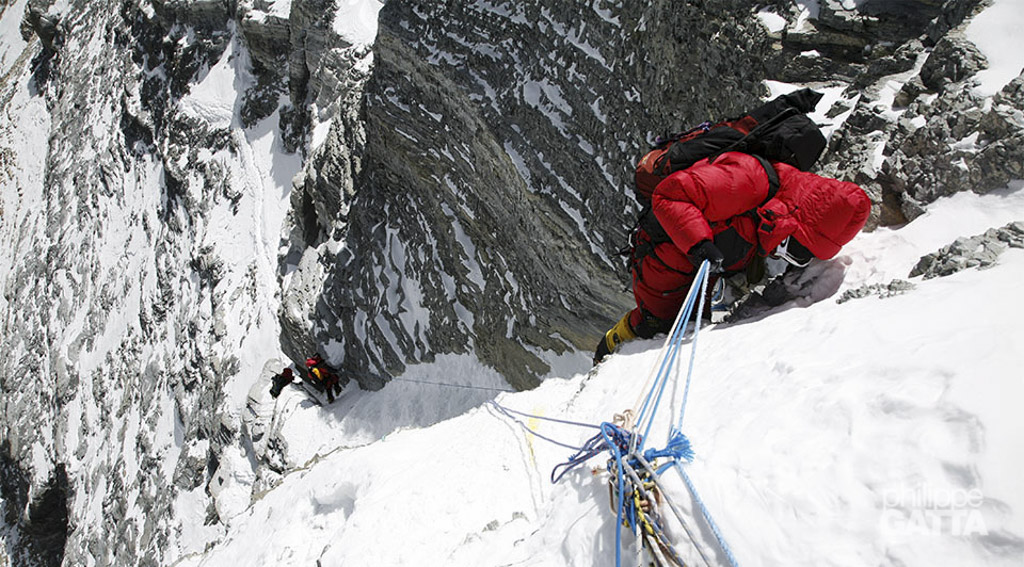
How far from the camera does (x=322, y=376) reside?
1525 centimetres

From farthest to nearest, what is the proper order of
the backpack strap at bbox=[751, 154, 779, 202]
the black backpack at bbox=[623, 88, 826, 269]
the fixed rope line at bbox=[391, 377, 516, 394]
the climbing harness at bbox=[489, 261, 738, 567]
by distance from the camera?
the fixed rope line at bbox=[391, 377, 516, 394] → the black backpack at bbox=[623, 88, 826, 269] → the backpack strap at bbox=[751, 154, 779, 202] → the climbing harness at bbox=[489, 261, 738, 567]

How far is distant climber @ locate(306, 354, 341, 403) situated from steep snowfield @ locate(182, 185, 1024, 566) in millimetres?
8676

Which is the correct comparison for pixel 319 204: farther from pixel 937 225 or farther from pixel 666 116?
pixel 937 225

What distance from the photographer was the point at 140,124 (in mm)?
30156

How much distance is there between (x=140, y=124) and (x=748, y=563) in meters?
35.1

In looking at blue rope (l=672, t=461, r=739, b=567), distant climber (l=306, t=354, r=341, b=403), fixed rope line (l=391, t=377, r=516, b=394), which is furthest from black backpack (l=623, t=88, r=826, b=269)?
distant climber (l=306, t=354, r=341, b=403)

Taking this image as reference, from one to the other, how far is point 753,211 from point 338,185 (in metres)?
13.0

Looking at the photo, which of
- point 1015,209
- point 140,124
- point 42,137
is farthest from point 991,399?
point 42,137

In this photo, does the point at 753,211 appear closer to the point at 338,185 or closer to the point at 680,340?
the point at 680,340

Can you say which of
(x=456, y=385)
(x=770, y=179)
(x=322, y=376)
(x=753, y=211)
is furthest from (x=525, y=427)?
(x=322, y=376)

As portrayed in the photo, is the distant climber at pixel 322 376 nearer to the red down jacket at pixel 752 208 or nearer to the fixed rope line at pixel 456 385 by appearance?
the fixed rope line at pixel 456 385

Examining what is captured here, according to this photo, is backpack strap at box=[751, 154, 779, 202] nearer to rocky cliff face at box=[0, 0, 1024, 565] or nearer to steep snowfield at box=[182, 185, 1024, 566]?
steep snowfield at box=[182, 185, 1024, 566]

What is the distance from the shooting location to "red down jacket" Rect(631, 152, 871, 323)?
461 centimetres

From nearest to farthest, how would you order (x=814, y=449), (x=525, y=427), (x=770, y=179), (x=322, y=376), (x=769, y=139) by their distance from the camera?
1. (x=814, y=449)
2. (x=770, y=179)
3. (x=769, y=139)
4. (x=525, y=427)
5. (x=322, y=376)
